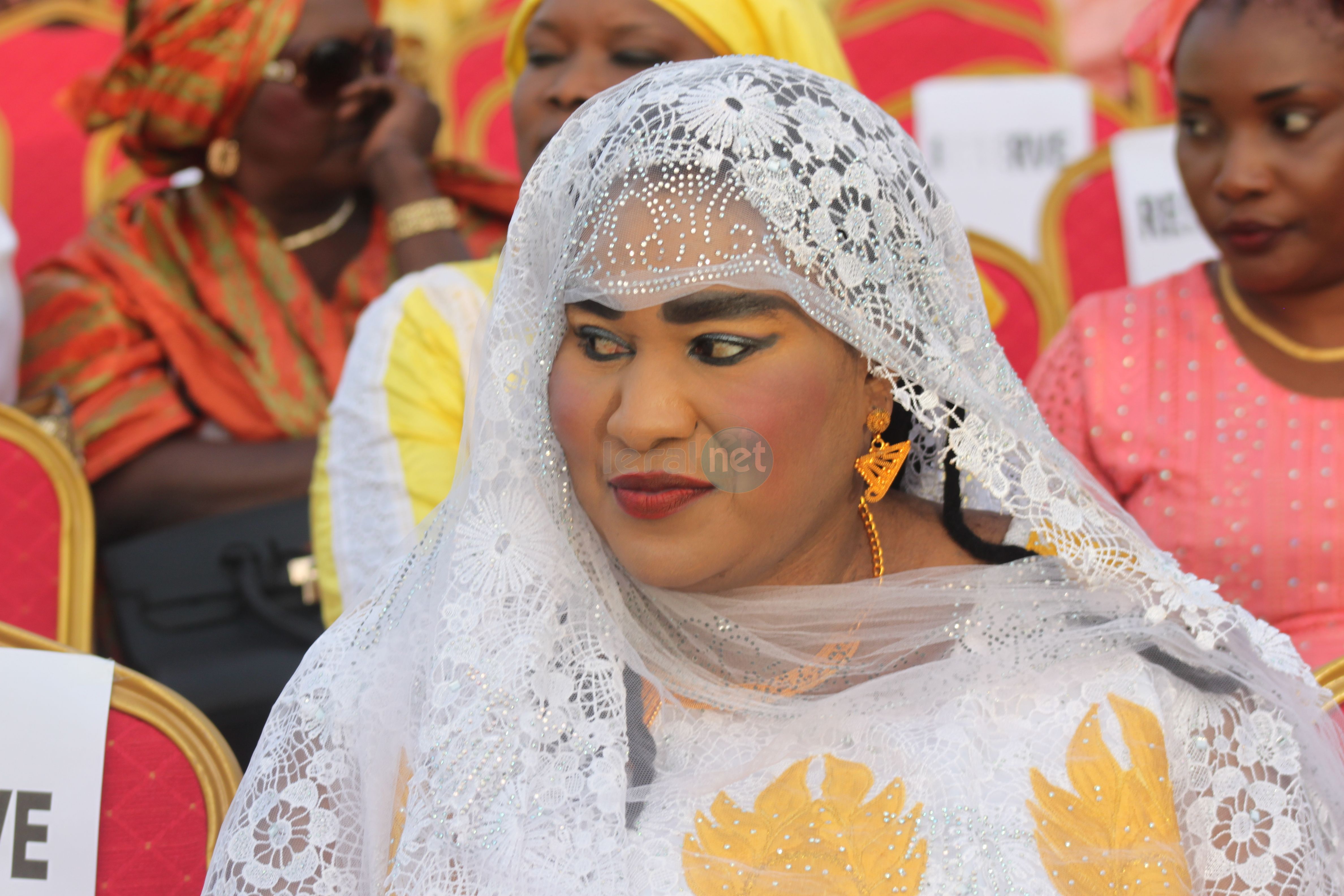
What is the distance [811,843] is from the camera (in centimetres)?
136

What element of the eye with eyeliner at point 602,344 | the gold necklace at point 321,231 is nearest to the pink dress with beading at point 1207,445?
the eye with eyeliner at point 602,344

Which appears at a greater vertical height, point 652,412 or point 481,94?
point 481,94

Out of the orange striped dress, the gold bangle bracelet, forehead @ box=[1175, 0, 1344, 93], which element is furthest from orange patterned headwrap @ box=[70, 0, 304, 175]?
forehead @ box=[1175, 0, 1344, 93]

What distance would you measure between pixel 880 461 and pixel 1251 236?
968 mm

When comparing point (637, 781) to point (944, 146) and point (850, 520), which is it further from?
point (944, 146)

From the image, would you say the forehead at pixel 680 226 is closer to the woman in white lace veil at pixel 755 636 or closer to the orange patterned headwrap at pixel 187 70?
the woman in white lace veil at pixel 755 636

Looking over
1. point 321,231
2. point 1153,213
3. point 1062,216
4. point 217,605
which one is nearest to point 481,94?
point 321,231

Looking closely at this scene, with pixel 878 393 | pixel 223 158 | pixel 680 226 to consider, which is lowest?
pixel 878 393

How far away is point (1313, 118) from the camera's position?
2.07 metres

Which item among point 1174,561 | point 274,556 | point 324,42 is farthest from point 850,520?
point 324,42

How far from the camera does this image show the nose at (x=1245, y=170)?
6.83 feet

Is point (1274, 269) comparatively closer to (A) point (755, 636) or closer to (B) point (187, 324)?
(A) point (755, 636)

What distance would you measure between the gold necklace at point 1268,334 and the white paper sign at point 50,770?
5.74ft

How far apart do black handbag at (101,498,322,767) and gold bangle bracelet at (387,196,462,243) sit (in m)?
0.65
